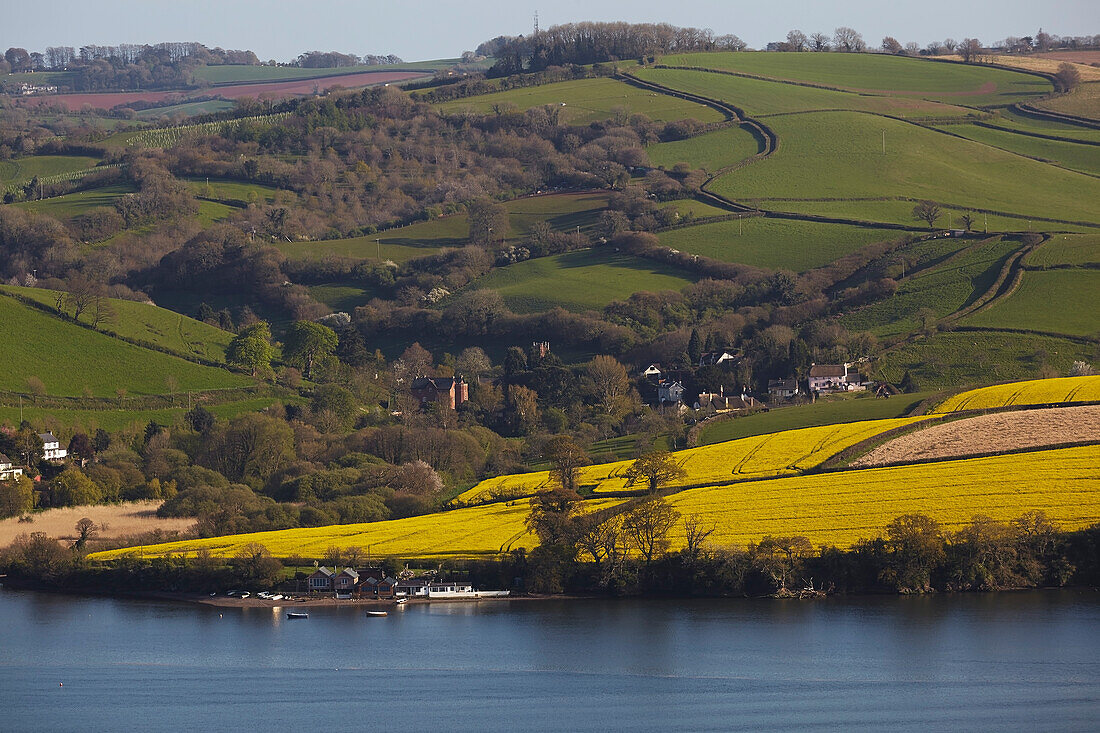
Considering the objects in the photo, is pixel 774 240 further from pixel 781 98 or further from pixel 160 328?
pixel 160 328

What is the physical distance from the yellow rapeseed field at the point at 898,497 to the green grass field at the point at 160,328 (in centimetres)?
4828

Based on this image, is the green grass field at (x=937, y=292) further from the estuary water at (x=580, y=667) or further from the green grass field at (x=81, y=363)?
the estuary water at (x=580, y=667)

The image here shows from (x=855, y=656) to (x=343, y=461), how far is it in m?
40.6

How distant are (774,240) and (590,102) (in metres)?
46.9

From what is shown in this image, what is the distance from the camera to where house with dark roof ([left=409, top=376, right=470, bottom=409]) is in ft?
322

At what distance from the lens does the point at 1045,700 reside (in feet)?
134

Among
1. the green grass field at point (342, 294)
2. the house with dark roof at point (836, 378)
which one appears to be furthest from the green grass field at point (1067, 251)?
the green grass field at point (342, 294)

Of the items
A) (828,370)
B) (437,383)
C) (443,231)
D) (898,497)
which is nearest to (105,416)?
(437,383)

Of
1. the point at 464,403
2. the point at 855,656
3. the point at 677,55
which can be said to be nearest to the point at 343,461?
the point at 464,403

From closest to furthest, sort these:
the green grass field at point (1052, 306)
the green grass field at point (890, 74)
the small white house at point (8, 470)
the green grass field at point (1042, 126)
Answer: the small white house at point (8, 470) → the green grass field at point (1052, 306) → the green grass field at point (1042, 126) → the green grass field at point (890, 74)

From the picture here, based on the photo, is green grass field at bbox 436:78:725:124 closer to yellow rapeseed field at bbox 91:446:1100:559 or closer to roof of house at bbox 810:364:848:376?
roof of house at bbox 810:364:848:376

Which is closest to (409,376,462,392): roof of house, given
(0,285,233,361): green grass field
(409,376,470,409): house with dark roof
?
(409,376,470,409): house with dark roof

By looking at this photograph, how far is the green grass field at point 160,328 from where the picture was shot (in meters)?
102

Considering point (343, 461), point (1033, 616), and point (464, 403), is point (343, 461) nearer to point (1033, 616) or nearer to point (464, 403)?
point (464, 403)
